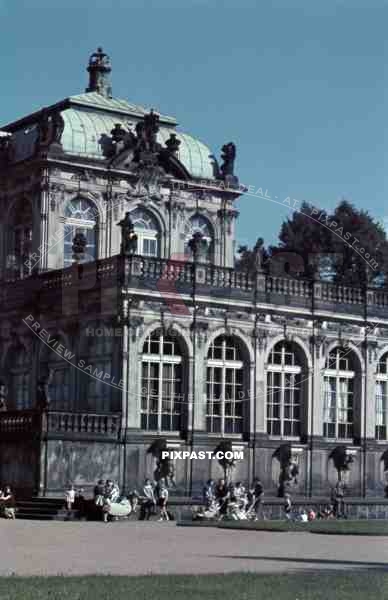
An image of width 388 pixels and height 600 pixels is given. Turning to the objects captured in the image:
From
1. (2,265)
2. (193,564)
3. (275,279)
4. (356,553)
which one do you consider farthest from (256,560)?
(2,265)

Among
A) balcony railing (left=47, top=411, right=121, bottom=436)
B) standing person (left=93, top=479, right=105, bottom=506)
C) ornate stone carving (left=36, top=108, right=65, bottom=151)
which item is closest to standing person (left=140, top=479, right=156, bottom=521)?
standing person (left=93, top=479, right=105, bottom=506)

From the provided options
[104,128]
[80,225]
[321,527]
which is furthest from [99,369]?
[321,527]

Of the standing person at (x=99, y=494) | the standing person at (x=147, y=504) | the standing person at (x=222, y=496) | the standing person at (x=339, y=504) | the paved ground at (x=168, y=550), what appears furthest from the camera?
the standing person at (x=339, y=504)

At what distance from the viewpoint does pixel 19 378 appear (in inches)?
2018

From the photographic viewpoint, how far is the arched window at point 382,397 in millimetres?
52062

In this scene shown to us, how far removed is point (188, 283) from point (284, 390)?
18.0 feet

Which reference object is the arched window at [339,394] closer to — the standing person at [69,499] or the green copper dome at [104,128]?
the green copper dome at [104,128]

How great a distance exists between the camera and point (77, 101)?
53125 millimetres

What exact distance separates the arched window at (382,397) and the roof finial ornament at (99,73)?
14.6 m

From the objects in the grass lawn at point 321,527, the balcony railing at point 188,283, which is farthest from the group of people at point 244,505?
the balcony railing at point 188,283

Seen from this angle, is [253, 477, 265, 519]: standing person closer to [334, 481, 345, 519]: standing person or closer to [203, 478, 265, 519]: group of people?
[203, 478, 265, 519]: group of people

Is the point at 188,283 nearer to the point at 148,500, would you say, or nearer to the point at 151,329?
the point at 151,329

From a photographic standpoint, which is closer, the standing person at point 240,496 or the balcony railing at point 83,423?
the balcony railing at point 83,423

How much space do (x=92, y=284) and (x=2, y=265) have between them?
6.82 meters
